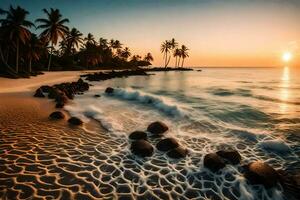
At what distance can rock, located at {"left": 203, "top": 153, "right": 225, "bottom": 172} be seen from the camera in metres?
5.83

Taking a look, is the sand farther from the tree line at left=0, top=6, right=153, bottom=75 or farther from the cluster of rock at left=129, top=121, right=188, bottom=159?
the tree line at left=0, top=6, right=153, bottom=75

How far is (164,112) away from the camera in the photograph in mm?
13273

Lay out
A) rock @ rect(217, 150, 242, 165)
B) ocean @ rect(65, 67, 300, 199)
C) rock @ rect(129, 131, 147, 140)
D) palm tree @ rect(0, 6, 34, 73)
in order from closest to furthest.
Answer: ocean @ rect(65, 67, 300, 199) → rock @ rect(217, 150, 242, 165) → rock @ rect(129, 131, 147, 140) → palm tree @ rect(0, 6, 34, 73)

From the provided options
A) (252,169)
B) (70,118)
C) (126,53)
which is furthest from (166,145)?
(126,53)

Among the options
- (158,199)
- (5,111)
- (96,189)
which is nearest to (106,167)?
(96,189)

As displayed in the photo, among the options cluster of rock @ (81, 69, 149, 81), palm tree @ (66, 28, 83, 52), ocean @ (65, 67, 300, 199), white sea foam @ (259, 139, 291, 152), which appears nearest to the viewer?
ocean @ (65, 67, 300, 199)

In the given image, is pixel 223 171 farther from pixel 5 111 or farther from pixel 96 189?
pixel 5 111

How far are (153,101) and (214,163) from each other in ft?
34.5

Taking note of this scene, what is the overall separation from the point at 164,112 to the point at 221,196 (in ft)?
28.2

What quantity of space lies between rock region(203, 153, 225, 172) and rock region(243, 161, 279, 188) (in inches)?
26.4

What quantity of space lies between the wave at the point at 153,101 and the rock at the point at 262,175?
22.1 ft

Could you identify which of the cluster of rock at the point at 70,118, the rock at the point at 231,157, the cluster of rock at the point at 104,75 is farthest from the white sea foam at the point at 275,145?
the cluster of rock at the point at 104,75

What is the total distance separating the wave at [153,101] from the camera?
42.8ft

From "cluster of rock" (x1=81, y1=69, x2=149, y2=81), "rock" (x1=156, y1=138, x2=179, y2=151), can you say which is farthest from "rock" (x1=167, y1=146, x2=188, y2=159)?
"cluster of rock" (x1=81, y1=69, x2=149, y2=81)
